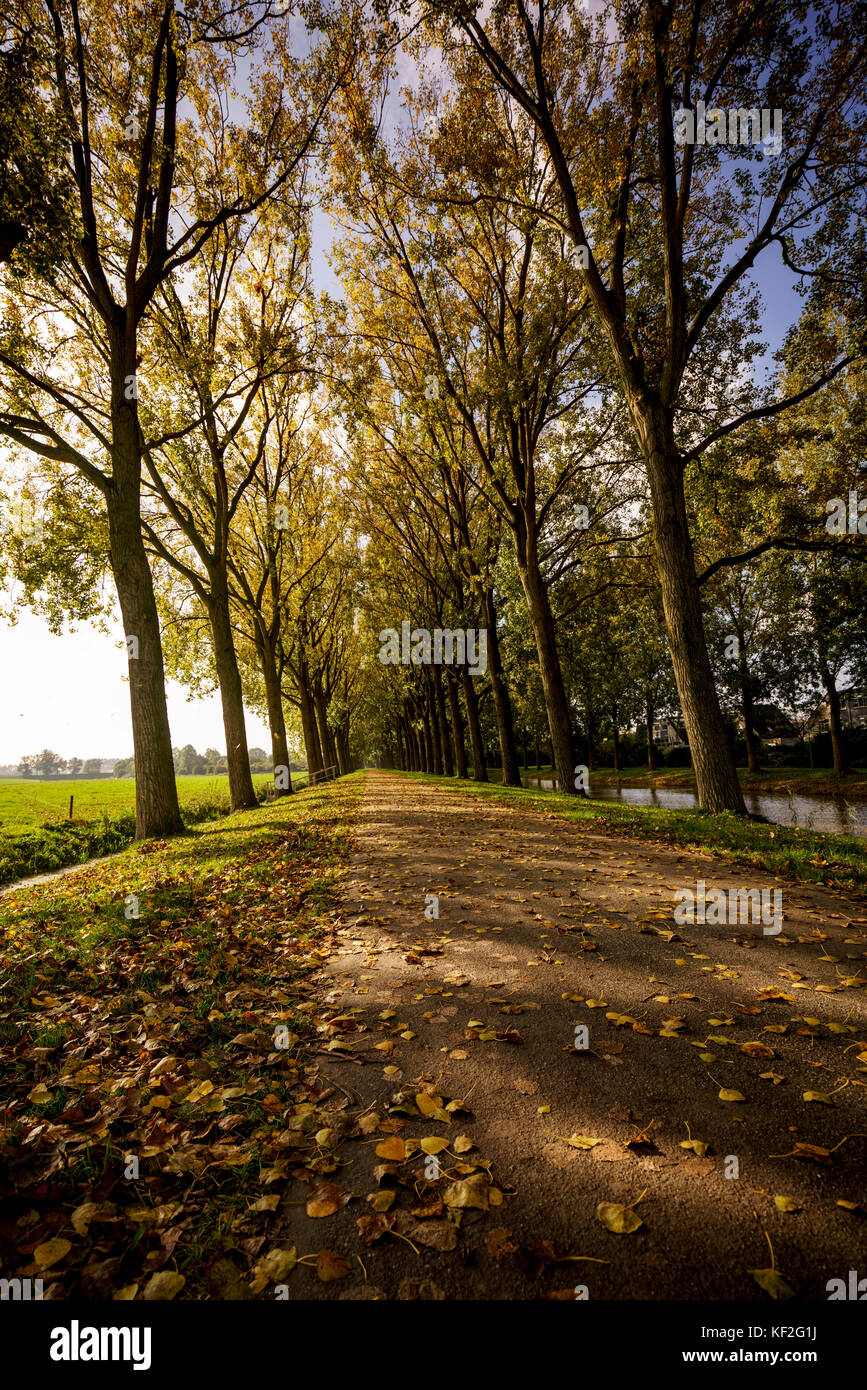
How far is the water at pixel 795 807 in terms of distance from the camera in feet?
59.4

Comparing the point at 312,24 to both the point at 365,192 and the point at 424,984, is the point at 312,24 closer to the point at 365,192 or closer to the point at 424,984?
the point at 365,192

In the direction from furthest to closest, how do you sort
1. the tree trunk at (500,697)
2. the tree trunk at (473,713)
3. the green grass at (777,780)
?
the green grass at (777,780) → the tree trunk at (473,713) → the tree trunk at (500,697)

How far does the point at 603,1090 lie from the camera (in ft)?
9.45

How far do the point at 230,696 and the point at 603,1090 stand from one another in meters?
17.1

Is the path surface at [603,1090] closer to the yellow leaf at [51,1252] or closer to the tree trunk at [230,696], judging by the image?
the yellow leaf at [51,1252]

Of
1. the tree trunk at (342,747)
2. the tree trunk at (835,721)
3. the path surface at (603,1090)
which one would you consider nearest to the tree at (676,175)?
the path surface at (603,1090)

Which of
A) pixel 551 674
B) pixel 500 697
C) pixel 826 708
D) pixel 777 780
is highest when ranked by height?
pixel 551 674

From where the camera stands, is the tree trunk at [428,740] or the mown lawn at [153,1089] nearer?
the mown lawn at [153,1089]

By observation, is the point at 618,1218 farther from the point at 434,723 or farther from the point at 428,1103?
the point at 434,723

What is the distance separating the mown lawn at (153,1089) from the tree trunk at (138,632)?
17.3 feet

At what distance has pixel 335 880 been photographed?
7797 millimetres

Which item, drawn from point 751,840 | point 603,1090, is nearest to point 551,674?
point 751,840
